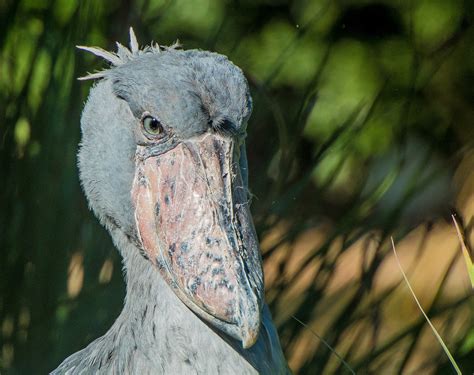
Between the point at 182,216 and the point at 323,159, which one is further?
the point at 323,159

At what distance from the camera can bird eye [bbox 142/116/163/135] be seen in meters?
2.26

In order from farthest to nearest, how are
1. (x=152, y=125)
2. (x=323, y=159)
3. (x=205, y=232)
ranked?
1. (x=323, y=159)
2. (x=152, y=125)
3. (x=205, y=232)

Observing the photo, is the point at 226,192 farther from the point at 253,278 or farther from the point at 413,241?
the point at 413,241

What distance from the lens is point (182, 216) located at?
2203 mm

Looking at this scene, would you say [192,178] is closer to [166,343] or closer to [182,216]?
[182,216]

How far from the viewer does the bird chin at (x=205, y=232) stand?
82.5 inches

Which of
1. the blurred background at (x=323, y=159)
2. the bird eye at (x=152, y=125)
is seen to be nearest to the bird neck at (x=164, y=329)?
the bird eye at (x=152, y=125)

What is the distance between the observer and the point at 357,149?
3736 millimetres

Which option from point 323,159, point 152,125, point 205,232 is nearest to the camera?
point 205,232

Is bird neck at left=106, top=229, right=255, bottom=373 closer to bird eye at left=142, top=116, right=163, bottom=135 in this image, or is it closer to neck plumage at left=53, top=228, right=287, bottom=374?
neck plumage at left=53, top=228, right=287, bottom=374

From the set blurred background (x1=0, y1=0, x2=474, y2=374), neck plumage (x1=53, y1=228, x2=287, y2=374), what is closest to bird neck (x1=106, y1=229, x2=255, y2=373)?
neck plumage (x1=53, y1=228, x2=287, y2=374)

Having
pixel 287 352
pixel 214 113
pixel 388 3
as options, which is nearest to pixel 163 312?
pixel 214 113

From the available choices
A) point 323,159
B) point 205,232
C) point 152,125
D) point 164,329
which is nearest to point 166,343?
point 164,329

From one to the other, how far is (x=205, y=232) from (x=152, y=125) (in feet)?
0.91
